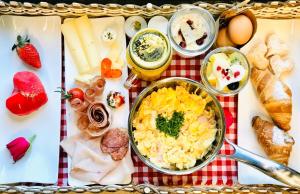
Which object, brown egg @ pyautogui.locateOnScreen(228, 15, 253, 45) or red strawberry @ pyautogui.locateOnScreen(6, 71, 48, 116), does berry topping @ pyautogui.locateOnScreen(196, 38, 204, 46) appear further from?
red strawberry @ pyautogui.locateOnScreen(6, 71, 48, 116)

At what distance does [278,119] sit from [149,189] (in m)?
0.50

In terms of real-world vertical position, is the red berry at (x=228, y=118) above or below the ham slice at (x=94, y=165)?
above

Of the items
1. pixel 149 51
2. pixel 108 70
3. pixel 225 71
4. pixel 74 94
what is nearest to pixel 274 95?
pixel 225 71

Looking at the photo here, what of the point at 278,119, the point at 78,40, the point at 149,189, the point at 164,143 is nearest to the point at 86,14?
the point at 78,40

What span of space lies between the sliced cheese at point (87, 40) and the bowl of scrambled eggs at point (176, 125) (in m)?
0.22

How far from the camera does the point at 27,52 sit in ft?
6.24

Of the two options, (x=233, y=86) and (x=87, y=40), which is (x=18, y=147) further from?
(x=233, y=86)

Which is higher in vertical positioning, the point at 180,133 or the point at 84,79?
the point at 84,79

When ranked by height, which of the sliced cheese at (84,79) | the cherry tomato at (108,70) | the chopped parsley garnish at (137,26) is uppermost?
the chopped parsley garnish at (137,26)

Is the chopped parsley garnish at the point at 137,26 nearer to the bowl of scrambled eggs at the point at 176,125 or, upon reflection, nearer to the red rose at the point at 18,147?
the bowl of scrambled eggs at the point at 176,125

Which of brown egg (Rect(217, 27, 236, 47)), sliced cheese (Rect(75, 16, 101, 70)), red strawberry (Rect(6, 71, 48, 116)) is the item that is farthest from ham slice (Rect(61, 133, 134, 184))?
brown egg (Rect(217, 27, 236, 47))

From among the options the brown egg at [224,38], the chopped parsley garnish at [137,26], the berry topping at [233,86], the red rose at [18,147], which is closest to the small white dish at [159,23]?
the chopped parsley garnish at [137,26]

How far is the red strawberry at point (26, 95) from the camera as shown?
187cm

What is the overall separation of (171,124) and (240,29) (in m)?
0.39
